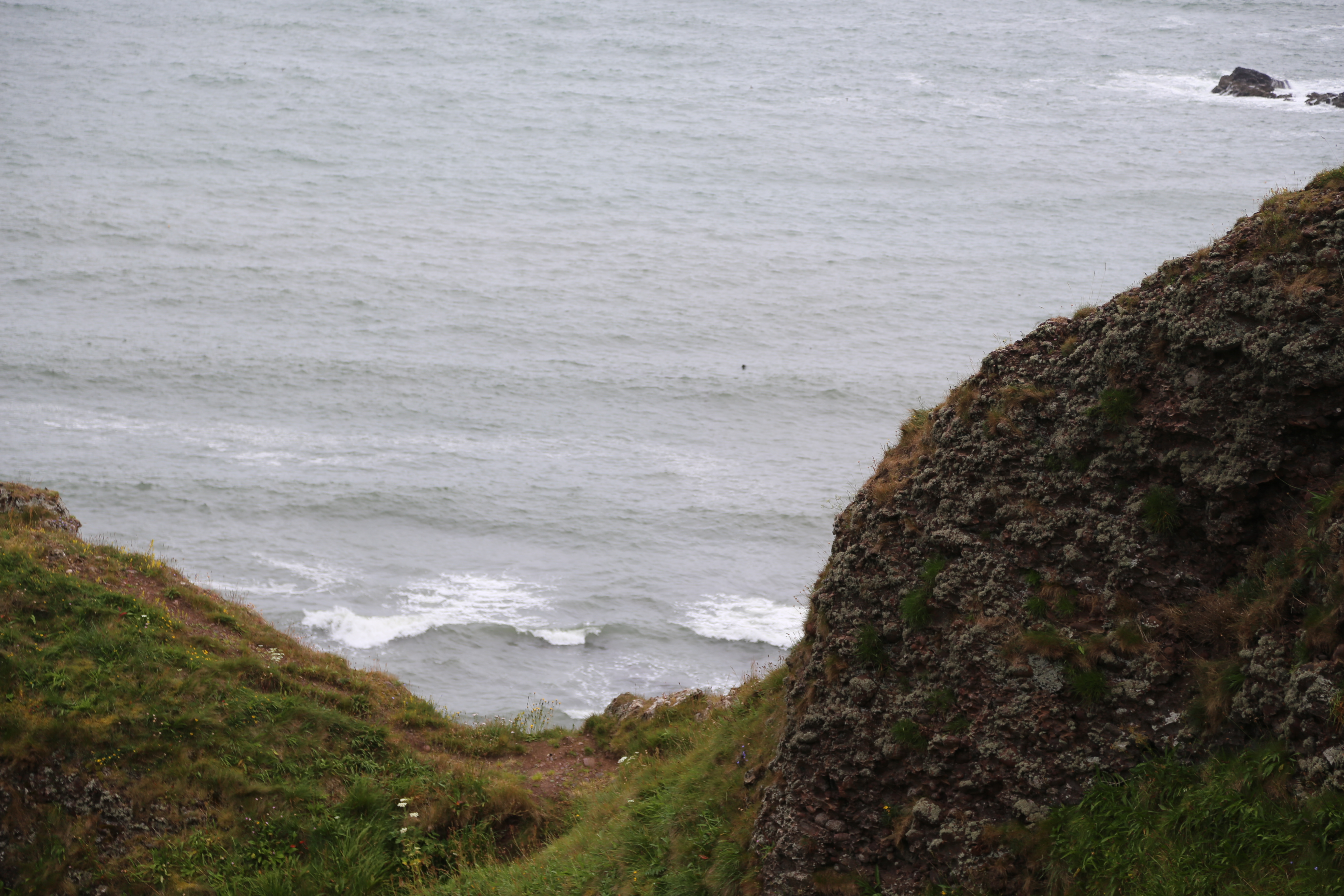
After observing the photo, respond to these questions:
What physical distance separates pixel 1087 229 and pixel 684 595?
41657 mm

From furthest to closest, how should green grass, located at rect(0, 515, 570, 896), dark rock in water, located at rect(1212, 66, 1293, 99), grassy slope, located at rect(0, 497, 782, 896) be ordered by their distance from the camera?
dark rock in water, located at rect(1212, 66, 1293, 99), green grass, located at rect(0, 515, 570, 896), grassy slope, located at rect(0, 497, 782, 896)

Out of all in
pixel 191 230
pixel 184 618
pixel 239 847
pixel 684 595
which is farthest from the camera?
pixel 191 230

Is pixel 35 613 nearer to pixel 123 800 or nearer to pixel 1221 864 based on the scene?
pixel 123 800

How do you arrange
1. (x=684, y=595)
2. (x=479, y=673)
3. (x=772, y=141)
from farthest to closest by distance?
1. (x=772, y=141)
2. (x=684, y=595)
3. (x=479, y=673)

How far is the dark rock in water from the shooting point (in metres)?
75.8

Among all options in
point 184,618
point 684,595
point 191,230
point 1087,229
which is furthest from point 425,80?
point 184,618

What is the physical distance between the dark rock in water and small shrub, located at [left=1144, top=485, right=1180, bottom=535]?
83186 millimetres

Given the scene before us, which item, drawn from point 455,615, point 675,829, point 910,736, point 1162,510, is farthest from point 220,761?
point 455,615

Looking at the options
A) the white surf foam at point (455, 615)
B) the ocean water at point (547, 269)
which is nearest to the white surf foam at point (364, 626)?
the white surf foam at point (455, 615)

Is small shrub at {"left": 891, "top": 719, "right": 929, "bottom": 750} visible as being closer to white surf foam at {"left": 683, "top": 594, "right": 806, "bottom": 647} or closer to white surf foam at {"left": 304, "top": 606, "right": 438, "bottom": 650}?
white surf foam at {"left": 683, "top": 594, "right": 806, "bottom": 647}

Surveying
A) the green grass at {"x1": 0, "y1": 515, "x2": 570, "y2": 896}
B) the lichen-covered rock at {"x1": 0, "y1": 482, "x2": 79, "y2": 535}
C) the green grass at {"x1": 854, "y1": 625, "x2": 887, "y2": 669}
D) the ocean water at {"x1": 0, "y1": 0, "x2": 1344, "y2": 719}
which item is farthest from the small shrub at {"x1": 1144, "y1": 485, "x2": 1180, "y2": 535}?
the lichen-covered rock at {"x1": 0, "y1": 482, "x2": 79, "y2": 535}

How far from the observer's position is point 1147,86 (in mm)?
83812

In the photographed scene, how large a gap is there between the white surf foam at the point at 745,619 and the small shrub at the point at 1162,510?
16804mm

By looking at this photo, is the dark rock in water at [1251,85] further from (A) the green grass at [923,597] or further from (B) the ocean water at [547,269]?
(A) the green grass at [923,597]
